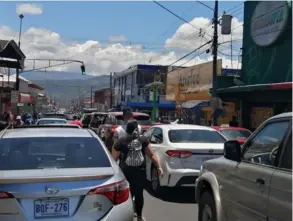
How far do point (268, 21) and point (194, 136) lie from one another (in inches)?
503

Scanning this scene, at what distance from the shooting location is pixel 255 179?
4.35 m

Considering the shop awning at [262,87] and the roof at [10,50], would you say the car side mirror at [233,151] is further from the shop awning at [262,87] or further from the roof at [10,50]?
the roof at [10,50]

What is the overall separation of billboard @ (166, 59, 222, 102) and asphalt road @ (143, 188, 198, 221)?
19134 millimetres

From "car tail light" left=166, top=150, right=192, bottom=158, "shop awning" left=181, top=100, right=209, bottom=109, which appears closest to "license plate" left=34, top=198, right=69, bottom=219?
"car tail light" left=166, top=150, right=192, bottom=158

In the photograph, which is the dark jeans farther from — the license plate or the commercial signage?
the commercial signage

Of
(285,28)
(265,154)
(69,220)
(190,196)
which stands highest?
(285,28)

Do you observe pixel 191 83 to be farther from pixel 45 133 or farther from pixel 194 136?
pixel 45 133

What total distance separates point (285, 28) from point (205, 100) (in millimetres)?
11867

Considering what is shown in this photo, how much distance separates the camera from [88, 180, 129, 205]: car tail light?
15.3 feet

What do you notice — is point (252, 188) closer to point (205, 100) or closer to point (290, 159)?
point (290, 159)

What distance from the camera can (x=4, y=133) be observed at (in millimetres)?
5922

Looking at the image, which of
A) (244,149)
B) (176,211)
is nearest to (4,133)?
(244,149)

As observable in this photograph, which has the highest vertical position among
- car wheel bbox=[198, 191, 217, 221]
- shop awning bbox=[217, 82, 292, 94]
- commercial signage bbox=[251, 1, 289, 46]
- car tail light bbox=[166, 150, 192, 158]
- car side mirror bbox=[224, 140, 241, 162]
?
commercial signage bbox=[251, 1, 289, 46]

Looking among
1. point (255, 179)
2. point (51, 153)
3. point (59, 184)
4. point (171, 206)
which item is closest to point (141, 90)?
point (171, 206)
